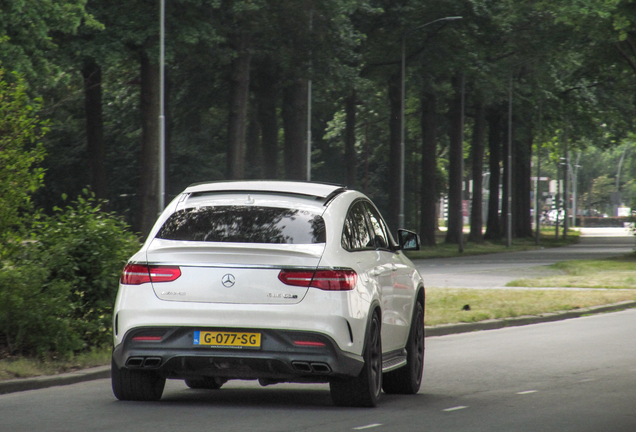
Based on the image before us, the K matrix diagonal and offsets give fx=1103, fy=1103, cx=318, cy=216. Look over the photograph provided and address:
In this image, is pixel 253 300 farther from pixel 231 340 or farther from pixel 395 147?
pixel 395 147

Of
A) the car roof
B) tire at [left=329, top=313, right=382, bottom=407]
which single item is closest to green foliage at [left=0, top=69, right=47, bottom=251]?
the car roof

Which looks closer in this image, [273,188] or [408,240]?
[273,188]

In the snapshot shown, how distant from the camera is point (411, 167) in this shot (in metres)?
63.3

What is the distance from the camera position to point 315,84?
36.7 m

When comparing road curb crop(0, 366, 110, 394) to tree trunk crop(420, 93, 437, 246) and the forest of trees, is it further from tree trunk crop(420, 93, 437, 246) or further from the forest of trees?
tree trunk crop(420, 93, 437, 246)

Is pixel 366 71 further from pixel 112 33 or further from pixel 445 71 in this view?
pixel 112 33

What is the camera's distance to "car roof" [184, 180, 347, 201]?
8.36 metres

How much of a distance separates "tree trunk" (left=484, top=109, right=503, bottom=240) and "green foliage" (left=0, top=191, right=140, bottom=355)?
152 feet

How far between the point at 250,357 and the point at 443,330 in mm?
8089

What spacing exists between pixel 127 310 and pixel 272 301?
1061mm

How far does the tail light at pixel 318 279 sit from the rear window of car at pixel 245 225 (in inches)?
12.1

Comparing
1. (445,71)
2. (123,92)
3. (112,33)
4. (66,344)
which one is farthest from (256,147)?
(66,344)

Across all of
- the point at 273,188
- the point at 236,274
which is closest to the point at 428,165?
the point at 273,188

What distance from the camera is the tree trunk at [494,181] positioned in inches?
2244
